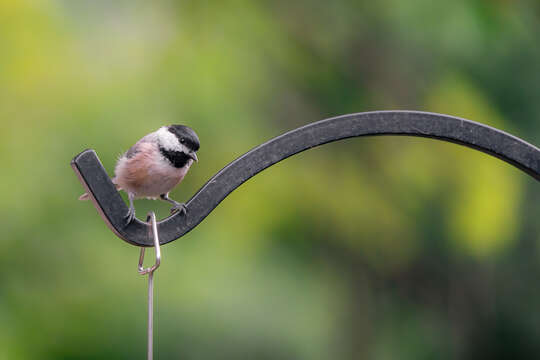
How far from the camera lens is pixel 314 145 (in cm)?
96

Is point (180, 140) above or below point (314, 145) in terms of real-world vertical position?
above

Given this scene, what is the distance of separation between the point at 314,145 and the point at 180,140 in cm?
52

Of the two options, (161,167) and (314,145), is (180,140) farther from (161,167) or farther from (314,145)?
(314,145)

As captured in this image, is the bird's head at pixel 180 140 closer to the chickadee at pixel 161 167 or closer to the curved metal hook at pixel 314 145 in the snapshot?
the chickadee at pixel 161 167

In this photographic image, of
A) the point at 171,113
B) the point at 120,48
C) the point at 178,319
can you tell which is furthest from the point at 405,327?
the point at 120,48

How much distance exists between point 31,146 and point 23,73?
0.33 metres

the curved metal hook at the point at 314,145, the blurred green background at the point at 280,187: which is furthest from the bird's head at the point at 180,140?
the blurred green background at the point at 280,187

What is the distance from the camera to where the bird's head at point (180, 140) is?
1.32m

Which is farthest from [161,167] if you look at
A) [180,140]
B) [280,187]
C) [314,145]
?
[280,187]

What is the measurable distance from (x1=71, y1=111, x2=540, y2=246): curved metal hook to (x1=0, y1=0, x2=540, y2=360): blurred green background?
6.57 feet

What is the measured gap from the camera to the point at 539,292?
11.9 ft

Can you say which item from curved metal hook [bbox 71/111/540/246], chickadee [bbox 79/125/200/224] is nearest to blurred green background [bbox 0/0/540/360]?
chickadee [bbox 79/125/200/224]

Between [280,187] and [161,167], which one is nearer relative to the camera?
[161,167]

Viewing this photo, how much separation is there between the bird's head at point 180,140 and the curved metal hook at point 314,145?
1.23ft
